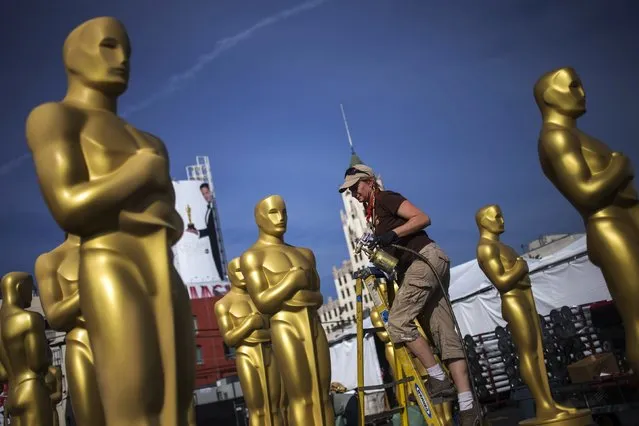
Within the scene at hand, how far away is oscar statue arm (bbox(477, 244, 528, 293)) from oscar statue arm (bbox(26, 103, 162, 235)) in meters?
3.68

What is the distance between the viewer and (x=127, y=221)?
2322 mm

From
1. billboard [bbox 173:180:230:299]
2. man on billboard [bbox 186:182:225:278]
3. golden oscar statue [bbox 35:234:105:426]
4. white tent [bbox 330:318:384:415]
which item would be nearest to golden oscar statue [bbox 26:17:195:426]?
golden oscar statue [bbox 35:234:105:426]

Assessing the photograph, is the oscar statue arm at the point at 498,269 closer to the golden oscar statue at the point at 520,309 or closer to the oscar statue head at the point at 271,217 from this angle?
the golden oscar statue at the point at 520,309

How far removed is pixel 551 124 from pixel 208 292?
53.7 metres

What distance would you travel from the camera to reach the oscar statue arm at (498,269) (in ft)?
16.8

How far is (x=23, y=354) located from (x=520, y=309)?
15.8 feet

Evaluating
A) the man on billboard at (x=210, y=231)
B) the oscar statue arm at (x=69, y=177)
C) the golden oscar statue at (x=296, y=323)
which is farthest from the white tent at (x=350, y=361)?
the man on billboard at (x=210, y=231)

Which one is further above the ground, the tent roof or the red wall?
the red wall

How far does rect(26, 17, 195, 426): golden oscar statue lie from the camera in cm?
215

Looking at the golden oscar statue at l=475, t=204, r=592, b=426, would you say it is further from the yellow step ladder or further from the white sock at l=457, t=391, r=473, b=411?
the yellow step ladder

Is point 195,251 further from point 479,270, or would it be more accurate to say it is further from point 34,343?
point 34,343

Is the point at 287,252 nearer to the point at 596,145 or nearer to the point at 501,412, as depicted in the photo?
the point at 596,145

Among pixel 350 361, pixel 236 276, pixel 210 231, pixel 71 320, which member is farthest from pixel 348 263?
pixel 71 320

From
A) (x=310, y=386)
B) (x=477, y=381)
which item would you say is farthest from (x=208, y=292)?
(x=310, y=386)
